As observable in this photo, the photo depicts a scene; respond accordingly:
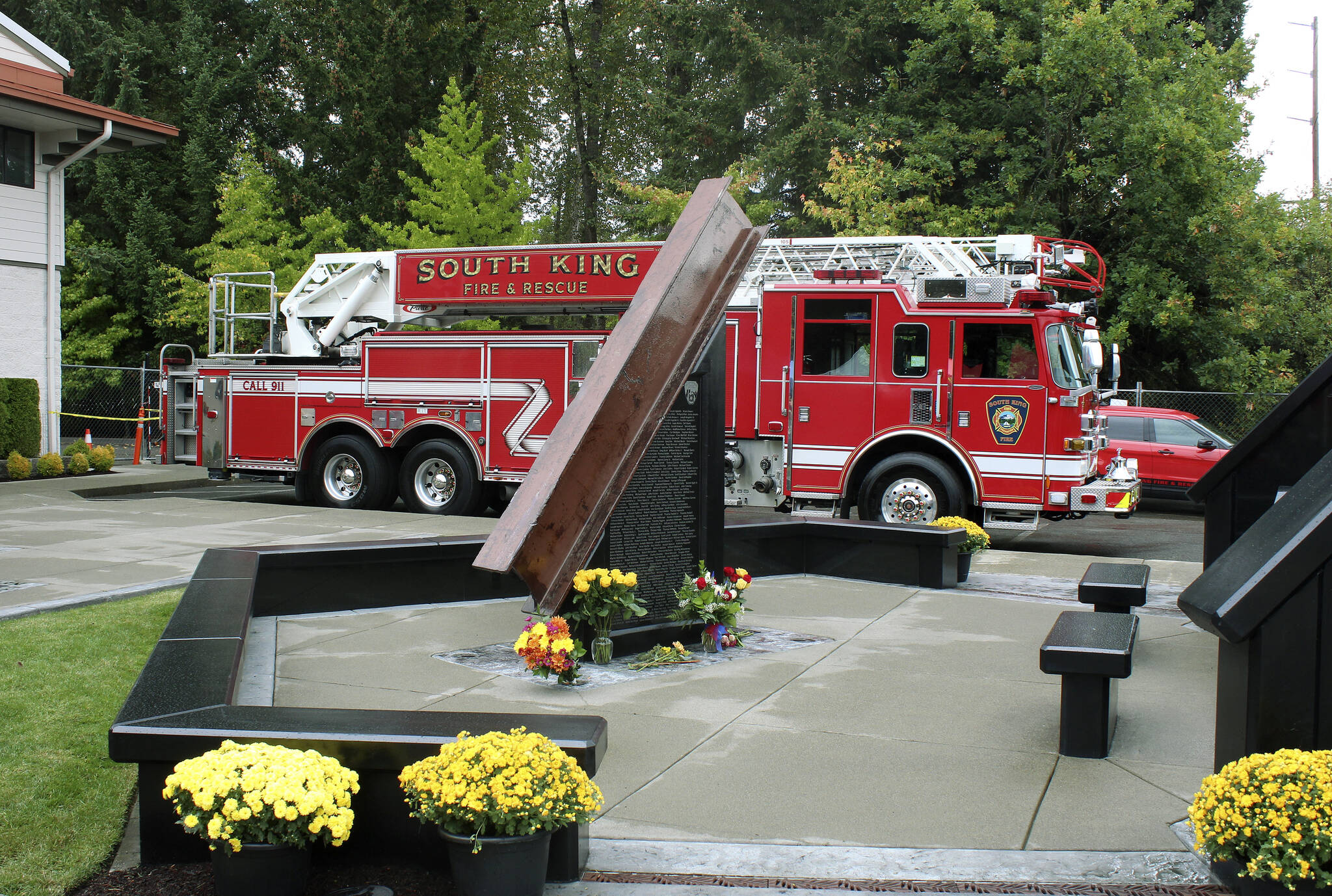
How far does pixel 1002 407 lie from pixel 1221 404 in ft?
42.1

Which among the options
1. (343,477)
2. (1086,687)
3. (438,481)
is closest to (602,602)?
(1086,687)

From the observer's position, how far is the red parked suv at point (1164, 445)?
17.0 metres

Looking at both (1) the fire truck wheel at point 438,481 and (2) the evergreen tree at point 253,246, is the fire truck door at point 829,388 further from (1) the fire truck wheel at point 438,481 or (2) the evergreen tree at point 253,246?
(2) the evergreen tree at point 253,246

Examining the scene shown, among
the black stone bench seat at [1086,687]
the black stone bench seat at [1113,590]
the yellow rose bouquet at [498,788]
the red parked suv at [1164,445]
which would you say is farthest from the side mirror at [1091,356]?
the yellow rose bouquet at [498,788]

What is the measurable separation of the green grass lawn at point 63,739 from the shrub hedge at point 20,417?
1219 cm

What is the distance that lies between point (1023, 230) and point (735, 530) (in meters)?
17.1

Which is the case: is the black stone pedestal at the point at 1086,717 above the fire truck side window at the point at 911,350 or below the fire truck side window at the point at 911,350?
below

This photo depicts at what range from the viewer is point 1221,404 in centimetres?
2295

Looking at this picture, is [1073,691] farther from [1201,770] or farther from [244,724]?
[244,724]

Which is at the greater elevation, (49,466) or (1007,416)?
(1007,416)

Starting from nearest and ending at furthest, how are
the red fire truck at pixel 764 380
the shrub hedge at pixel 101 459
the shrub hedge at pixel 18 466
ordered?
the red fire truck at pixel 764 380 → the shrub hedge at pixel 18 466 → the shrub hedge at pixel 101 459

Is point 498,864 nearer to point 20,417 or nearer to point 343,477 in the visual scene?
point 343,477

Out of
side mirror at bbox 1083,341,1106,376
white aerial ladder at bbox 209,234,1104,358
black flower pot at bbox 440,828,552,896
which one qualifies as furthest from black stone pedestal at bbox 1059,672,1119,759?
side mirror at bbox 1083,341,1106,376

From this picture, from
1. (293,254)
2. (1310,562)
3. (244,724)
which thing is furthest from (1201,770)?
(293,254)
